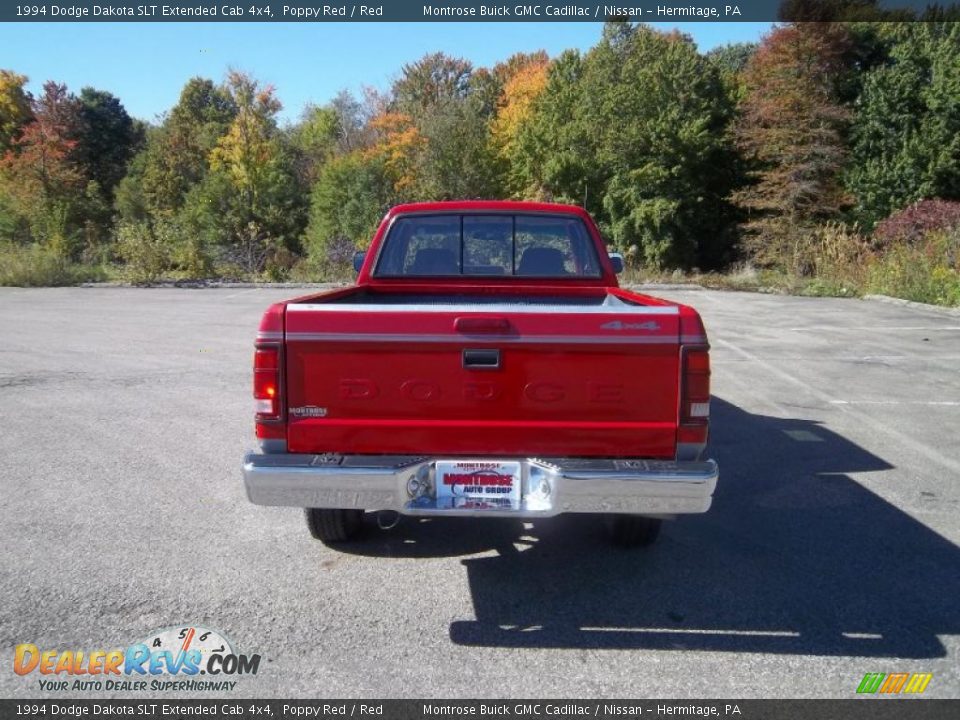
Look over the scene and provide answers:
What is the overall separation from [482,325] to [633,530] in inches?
65.6

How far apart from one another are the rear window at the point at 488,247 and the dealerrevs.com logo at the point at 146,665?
2.78 metres

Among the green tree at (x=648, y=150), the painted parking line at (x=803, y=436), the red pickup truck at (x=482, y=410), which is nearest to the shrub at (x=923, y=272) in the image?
the painted parking line at (x=803, y=436)

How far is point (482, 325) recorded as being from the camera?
11.3 feet

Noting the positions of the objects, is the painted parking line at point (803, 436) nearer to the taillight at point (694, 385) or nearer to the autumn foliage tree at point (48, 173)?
the taillight at point (694, 385)

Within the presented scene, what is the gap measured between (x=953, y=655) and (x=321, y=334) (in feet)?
9.90

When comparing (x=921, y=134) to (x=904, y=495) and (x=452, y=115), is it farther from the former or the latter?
(x=904, y=495)

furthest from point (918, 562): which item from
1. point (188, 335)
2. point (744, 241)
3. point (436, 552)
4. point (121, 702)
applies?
point (744, 241)

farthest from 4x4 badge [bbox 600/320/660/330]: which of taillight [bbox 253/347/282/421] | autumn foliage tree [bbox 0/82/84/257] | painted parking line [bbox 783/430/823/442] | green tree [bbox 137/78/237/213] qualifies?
green tree [bbox 137/78/237/213]

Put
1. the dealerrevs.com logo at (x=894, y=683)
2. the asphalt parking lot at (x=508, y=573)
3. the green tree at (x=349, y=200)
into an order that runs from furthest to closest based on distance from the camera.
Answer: the green tree at (x=349, y=200)
the asphalt parking lot at (x=508, y=573)
the dealerrevs.com logo at (x=894, y=683)

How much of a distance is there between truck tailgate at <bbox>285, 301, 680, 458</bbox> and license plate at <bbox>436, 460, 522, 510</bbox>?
0.09 meters

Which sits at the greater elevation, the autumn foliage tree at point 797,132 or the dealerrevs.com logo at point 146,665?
the autumn foliage tree at point 797,132

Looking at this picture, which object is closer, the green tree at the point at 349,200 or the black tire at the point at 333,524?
the black tire at the point at 333,524

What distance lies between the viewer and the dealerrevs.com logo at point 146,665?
3.19 meters

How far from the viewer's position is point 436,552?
4469 millimetres
